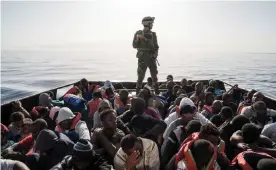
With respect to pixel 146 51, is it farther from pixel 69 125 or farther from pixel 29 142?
pixel 29 142

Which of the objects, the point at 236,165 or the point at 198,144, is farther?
the point at 236,165

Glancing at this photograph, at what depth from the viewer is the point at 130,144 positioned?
103 inches

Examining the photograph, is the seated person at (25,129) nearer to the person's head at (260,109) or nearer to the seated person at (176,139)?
the seated person at (176,139)

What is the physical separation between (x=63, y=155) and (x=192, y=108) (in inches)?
58.6

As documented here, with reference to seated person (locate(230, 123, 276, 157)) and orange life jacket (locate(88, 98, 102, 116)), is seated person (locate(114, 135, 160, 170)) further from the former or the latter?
orange life jacket (locate(88, 98, 102, 116))

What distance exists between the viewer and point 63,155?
2916mm

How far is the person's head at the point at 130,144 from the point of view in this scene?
8.54ft

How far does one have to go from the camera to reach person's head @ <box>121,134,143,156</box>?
→ 8.54 ft

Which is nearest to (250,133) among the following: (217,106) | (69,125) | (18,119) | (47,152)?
(217,106)

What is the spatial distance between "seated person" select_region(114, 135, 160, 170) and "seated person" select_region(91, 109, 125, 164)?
376 millimetres

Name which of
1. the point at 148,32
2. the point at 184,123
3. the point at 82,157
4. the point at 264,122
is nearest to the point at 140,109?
the point at 184,123

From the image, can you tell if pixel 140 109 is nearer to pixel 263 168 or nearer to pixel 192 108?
pixel 192 108

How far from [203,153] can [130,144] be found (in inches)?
23.4

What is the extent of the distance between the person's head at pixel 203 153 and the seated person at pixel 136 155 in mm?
515
